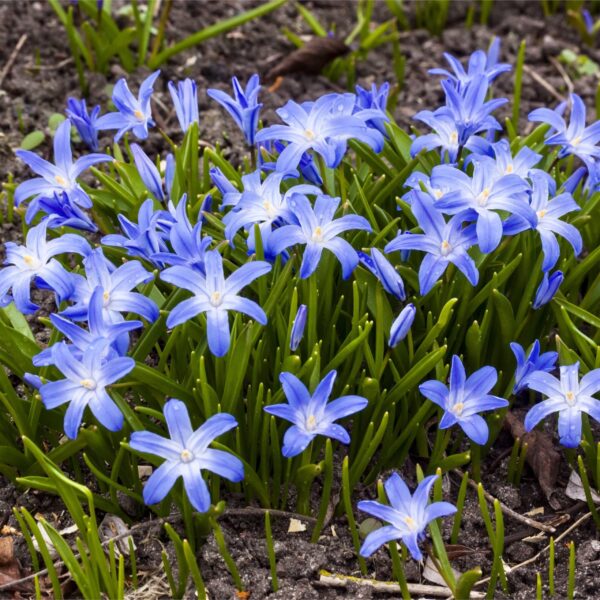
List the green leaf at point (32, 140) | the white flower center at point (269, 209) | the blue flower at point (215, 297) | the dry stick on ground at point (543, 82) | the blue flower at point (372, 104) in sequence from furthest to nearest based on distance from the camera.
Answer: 1. the dry stick on ground at point (543, 82)
2. the green leaf at point (32, 140)
3. the blue flower at point (372, 104)
4. the white flower center at point (269, 209)
5. the blue flower at point (215, 297)

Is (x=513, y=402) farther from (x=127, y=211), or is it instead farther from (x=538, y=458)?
(x=127, y=211)

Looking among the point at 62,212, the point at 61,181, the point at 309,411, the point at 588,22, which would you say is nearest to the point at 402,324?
the point at 309,411

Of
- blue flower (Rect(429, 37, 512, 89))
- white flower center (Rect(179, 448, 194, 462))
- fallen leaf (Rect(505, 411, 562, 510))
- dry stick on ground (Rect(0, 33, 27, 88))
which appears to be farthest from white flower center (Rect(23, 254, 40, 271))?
dry stick on ground (Rect(0, 33, 27, 88))

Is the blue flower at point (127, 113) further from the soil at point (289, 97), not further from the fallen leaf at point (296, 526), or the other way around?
the fallen leaf at point (296, 526)

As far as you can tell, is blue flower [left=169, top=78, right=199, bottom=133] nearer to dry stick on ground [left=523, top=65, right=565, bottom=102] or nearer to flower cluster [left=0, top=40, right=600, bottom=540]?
flower cluster [left=0, top=40, right=600, bottom=540]

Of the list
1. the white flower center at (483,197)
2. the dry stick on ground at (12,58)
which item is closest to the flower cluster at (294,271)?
the white flower center at (483,197)

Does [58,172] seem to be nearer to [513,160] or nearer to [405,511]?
[513,160]
